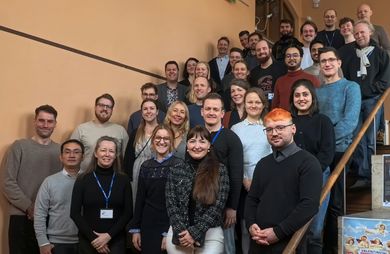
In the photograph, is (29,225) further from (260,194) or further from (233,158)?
(260,194)

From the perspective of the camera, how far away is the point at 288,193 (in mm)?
2492

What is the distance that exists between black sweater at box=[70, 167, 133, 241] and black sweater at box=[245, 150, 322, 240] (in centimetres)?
109

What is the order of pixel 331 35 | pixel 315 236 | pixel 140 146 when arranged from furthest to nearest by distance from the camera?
1. pixel 331 35
2. pixel 140 146
3. pixel 315 236

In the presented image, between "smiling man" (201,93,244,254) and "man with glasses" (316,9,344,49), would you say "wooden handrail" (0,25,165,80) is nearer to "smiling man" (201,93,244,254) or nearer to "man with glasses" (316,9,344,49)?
"smiling man" (201,93,244,254)


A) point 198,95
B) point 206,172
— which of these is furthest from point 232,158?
point 198,95

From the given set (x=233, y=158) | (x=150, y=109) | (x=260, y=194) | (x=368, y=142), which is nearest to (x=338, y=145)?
(x=368, y=142)

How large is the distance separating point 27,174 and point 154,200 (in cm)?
121

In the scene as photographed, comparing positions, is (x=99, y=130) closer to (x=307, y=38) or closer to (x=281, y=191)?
(x=281, y=191)

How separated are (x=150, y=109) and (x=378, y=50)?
2152 millimetres

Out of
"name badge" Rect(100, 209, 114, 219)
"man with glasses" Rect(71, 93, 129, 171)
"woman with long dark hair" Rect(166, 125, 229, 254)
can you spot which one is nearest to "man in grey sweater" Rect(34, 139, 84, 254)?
"name badge" Rect(100, 209, 114, 219)

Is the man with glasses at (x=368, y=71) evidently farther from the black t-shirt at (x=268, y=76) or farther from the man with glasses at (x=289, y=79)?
the black t-shirt at (x=268, y=76)

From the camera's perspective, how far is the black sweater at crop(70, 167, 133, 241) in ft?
10.8

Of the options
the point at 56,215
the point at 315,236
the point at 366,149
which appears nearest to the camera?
the point at 315,236

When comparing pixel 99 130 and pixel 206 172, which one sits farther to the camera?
pixel 99 130
